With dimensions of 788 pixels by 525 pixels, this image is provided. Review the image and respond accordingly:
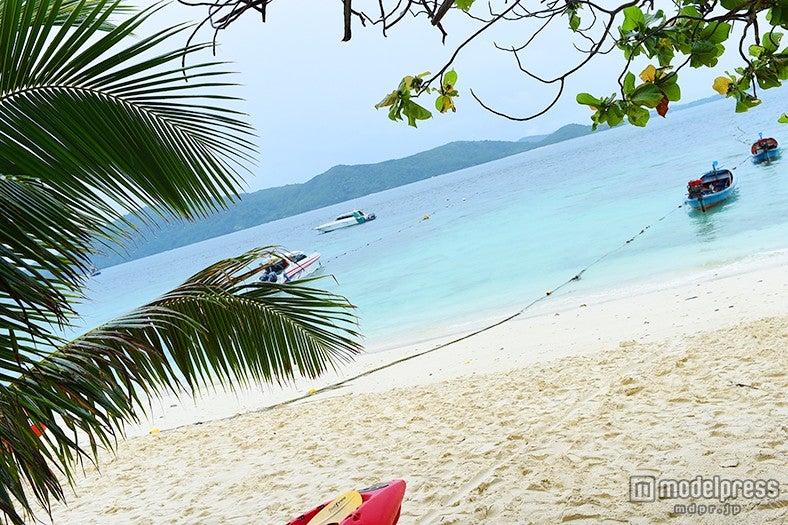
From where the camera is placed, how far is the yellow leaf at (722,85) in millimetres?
1712

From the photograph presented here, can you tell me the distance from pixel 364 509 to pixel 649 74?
211cm

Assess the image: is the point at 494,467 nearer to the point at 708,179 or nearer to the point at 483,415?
the point at 483,415

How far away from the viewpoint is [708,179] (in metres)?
18.3

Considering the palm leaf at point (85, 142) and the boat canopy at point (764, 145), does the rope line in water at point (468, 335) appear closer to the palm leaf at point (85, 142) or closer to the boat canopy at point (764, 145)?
the palm leaf at point (85, 142)

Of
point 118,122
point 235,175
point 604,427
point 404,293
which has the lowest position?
point 404,293

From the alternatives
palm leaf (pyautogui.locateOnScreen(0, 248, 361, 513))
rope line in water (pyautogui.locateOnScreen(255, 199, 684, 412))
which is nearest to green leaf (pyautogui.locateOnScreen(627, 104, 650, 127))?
palm leaf (pyautogui.locateOnScreen(0, 248, 361, 513))

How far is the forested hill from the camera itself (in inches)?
4195

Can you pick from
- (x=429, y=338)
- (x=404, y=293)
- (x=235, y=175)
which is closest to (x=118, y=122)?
(x=235, y=175)

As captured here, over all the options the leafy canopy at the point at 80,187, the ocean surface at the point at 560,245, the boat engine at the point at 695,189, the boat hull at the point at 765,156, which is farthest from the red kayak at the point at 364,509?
the boat hull at the point at 765,156

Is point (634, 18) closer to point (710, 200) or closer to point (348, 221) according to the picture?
point (710, 200)

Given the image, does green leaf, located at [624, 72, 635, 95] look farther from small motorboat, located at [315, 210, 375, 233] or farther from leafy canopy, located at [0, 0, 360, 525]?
small motorboat, located at [315, 210, 375, 233]

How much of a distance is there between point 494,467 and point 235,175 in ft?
7.69

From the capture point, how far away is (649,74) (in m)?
1.47

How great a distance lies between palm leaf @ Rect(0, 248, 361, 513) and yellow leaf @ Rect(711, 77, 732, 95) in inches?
76.0
